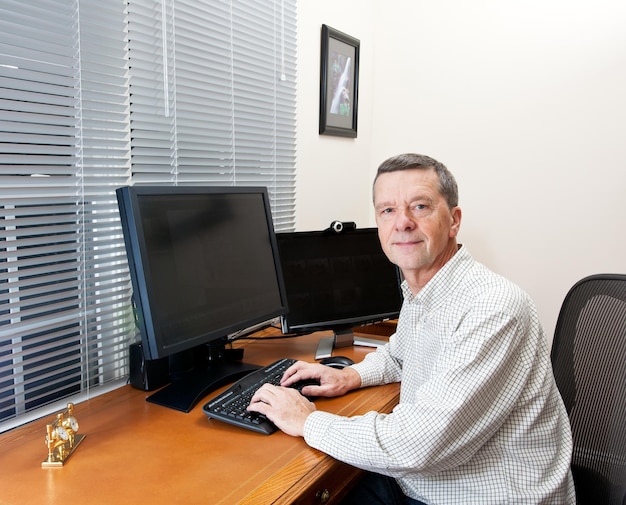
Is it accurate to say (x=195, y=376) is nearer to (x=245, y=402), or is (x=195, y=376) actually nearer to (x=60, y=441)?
(x=245, y=402)

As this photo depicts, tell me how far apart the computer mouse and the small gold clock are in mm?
744

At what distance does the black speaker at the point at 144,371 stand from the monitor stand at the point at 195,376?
0.03 metres

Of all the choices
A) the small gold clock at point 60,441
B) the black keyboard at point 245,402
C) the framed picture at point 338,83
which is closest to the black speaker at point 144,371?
the black keyboard at point 245,402

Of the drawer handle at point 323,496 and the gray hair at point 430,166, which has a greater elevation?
the gray hair at point 430,166

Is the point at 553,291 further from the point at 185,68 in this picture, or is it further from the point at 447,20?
the point at 185,68

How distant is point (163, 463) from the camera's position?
3.46 feet

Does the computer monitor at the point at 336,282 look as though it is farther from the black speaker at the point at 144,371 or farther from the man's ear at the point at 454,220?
the man's ear at the point at 454,220

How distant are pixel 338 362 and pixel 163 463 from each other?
678mm

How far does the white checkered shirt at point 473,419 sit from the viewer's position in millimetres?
1060

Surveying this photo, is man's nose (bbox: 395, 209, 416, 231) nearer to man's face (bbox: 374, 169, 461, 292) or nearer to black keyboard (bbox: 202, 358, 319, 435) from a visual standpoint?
man's face (bbox: 374, 169, 461, 292)

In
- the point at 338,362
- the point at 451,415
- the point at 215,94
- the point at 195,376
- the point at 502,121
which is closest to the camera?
the point at 451,415

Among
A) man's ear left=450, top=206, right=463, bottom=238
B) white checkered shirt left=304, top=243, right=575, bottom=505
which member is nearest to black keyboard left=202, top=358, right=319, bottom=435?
white checkered shirt left=304, top=243, right=575, bottom=505

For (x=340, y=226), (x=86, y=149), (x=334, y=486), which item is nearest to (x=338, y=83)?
(x=340, y=226)

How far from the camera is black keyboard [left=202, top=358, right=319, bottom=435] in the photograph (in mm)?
1197
